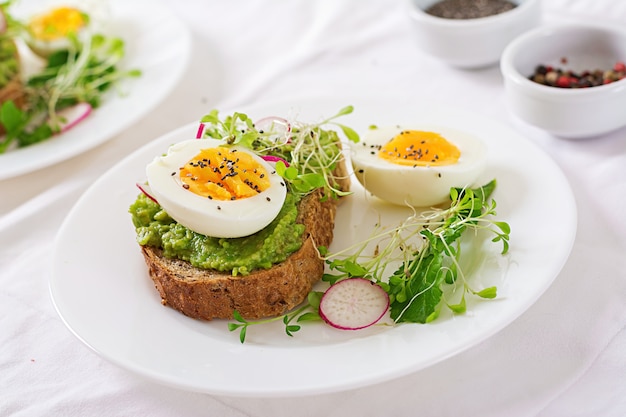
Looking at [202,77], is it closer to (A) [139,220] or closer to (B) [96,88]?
(B) [96,88]

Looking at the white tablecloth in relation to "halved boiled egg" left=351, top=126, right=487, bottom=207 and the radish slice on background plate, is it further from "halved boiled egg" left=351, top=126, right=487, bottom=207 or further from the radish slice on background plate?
the radish slice on background plate

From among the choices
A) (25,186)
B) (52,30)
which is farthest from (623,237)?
(52,30)

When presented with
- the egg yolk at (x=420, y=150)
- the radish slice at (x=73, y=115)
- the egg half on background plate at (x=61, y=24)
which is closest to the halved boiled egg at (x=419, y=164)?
the egg yolk at (x=420, y=150)

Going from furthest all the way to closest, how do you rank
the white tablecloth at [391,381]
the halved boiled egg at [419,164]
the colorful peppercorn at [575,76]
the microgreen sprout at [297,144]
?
the colorful peppercorn at [575,76] < the halved boiled egg at [419,164] < the microgreen sprout at [297,144] < the white tablecloth at [391,381]

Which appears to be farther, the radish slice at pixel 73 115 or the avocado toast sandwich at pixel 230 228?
the radish slice at pixel 73 115

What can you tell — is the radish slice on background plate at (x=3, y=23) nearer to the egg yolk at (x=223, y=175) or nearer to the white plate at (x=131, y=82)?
the white plate at (x=131, y=82)

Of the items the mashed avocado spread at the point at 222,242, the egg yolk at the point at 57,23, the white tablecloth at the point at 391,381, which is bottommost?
the white tablecloth at the point at 391,381

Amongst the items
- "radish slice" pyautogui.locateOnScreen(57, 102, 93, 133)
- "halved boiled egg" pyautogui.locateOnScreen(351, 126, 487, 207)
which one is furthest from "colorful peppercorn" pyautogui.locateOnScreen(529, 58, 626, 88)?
"radish slice" pyautogui.locateOnScreen(57, 102, 93, 133)

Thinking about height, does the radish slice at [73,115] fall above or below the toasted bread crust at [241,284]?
below
